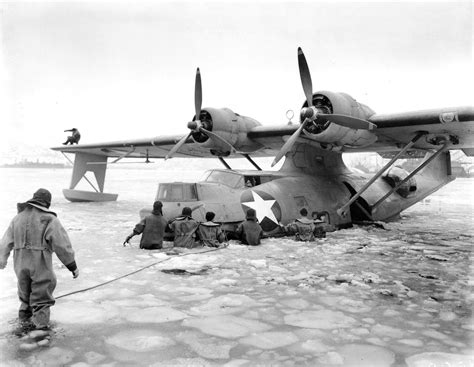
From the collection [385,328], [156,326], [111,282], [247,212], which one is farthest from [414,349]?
[247,212]

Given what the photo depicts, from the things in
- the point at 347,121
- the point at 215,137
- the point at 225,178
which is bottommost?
the point at 225,178

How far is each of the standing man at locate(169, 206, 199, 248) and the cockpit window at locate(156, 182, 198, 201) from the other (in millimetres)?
849

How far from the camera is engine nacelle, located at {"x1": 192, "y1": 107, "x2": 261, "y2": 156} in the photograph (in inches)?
466

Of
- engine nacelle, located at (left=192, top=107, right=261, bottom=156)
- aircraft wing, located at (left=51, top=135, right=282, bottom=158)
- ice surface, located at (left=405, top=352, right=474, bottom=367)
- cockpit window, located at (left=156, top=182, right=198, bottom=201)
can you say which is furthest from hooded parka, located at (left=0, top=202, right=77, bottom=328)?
aircraft wing, located at (left=51, top=135, right=282, bottom=158)

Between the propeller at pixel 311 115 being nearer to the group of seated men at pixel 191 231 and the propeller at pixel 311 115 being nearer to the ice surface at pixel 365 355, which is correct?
the group of seated men at pixel 191 231

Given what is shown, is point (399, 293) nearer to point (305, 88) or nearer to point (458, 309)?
point (458, 309)

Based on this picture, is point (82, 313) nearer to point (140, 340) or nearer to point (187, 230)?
point (140, 340)

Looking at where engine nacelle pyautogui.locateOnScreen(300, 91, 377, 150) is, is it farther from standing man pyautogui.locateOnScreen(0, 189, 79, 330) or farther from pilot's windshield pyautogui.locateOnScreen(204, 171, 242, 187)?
standing man pyautogui.locateOnScreen(0, 189, 79, 330)

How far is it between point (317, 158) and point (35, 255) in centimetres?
1008

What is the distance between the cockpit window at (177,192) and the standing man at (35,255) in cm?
535

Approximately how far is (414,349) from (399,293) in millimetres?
1916

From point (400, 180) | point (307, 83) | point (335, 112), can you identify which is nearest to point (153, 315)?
point (335, 112)

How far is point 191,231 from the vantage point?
8.75 metres

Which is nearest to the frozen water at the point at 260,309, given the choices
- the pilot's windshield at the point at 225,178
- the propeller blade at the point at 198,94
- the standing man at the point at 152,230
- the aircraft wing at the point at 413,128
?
the standing man at the point at 152,230
